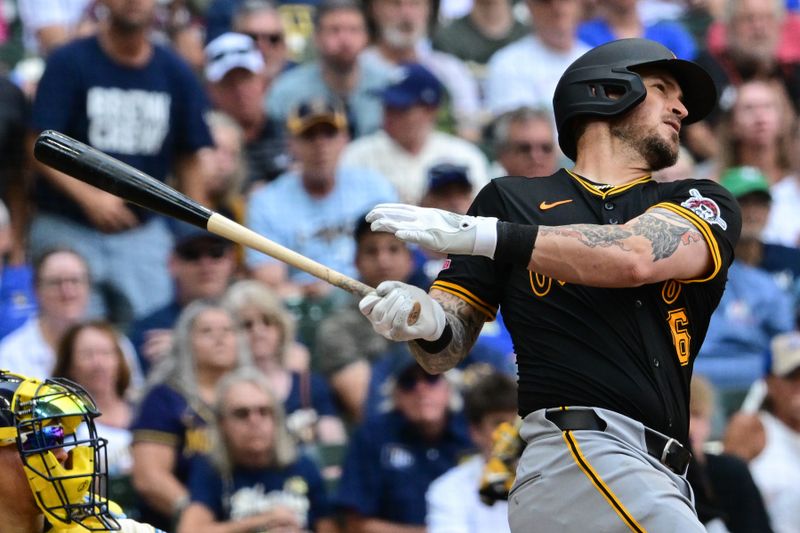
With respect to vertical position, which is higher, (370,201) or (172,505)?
(370,201)

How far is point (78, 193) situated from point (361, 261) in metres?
1.63

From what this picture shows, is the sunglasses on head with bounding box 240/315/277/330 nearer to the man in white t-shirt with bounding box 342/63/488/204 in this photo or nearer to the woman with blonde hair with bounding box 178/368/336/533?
the woman with blonde hair with bounding box 178/368/336/533

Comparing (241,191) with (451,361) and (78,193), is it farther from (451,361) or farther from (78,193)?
(451,361)

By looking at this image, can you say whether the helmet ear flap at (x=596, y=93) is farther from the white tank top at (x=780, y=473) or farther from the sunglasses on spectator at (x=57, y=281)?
the sunglasses on spectator at (x=57, y=281)

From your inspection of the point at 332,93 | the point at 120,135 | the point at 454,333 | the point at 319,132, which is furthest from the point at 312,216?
the point at 454,333

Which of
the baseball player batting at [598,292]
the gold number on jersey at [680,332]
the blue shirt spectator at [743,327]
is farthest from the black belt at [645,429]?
the blue shirt spectator at [743,327]

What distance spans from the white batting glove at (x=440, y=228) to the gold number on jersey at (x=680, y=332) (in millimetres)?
565

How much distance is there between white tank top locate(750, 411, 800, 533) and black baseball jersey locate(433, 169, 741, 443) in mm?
3541

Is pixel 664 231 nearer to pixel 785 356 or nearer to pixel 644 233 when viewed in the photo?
pixel 644 233

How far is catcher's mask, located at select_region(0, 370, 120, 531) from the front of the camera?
3902 millimetres

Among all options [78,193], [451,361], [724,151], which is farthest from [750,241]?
[451,361]

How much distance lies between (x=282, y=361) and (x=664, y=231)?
13.1ft

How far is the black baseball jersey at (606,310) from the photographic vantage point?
4023 millimetres

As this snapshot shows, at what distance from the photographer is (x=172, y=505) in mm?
6859
